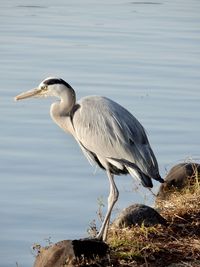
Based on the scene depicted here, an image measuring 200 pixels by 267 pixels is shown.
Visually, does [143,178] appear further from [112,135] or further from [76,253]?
[76,253]

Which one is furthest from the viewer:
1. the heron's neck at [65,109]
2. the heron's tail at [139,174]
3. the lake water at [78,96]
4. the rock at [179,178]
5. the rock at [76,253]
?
the lake water at [78,96]

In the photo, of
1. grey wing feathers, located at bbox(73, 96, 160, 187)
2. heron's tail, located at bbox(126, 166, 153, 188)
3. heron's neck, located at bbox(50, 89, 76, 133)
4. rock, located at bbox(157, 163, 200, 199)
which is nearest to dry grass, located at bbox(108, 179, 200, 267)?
heron's tail, located at bbox(126, 166, 153, 188)

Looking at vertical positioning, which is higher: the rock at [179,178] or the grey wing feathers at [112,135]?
the grey wing feathers at [112,135]

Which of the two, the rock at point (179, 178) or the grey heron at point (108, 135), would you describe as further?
the rock at point (179, 178)

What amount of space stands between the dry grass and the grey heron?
0.32 metres

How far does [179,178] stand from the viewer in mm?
8039

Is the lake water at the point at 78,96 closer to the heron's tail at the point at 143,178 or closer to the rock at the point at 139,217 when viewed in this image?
the rock at the point at 139,217

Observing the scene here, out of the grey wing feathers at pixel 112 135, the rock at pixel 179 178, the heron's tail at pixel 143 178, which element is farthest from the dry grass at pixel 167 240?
the rock at pixel 179 178

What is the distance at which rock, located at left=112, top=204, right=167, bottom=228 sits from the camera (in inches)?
267

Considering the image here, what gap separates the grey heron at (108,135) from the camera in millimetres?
6840

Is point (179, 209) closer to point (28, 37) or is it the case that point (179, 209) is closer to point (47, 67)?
point (47, 67)

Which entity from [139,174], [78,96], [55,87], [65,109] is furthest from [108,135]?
[78,96]

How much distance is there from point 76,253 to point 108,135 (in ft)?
4.04

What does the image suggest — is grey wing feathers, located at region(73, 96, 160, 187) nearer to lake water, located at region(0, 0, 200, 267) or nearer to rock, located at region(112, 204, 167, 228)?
rock, located at region(112, 204, 167, 228)
